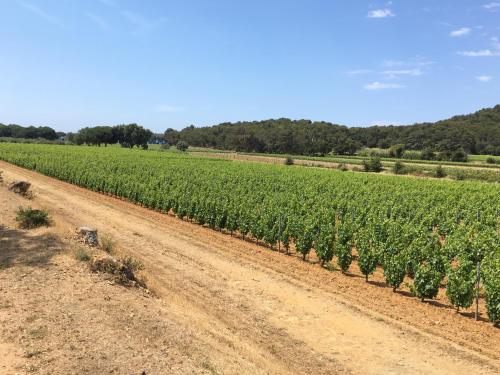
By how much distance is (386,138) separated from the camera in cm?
16125

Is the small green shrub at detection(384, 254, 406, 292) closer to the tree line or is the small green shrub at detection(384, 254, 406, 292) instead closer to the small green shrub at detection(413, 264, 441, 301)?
the small green shrub at detection(413, 264, 441, 301)

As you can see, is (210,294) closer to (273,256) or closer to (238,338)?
(238,338)

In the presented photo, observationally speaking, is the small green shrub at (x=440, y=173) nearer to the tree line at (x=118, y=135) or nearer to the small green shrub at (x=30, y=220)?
the small green shrub at (x=30, y=220)

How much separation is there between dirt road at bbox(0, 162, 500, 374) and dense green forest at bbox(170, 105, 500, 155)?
108 m

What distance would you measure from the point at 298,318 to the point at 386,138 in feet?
524

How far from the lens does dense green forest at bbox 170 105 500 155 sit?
12600cm

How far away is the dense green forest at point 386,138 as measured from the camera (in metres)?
126

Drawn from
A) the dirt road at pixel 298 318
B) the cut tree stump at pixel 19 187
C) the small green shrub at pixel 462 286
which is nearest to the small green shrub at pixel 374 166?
the cut tree stump at pixel 19 187

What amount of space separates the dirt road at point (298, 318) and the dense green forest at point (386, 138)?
10752cm

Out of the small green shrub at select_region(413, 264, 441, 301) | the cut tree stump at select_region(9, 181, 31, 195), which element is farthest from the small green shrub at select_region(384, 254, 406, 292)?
the cut tree stump at select_region(9, 181, 31, 195)

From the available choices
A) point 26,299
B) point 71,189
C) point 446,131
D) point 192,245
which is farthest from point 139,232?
point 446,131

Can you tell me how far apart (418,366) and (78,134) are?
16689 cm

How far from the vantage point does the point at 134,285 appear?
11.3 m

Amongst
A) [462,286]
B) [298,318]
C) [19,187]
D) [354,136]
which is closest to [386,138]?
[354,136]
